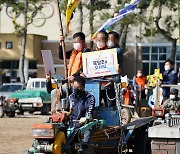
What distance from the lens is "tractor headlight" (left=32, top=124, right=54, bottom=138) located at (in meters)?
7.72

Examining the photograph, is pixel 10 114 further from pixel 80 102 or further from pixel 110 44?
pixel 80 102

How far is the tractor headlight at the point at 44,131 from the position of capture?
25.3 feet

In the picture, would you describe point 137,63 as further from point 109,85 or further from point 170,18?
point 109,85

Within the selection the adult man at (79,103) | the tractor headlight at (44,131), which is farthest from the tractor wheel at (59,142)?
the adult man at (79,103)

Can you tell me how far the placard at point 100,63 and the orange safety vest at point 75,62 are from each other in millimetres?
335

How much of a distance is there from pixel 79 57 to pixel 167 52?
41.1m

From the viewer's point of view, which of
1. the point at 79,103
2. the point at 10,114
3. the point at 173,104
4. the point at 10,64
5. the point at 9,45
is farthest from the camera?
the point at 10,64

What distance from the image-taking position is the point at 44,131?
7.75m

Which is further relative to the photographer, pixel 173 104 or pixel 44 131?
pixel 173 104

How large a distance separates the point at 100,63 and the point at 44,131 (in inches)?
94.8

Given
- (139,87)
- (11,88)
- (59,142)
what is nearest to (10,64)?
(11,88)

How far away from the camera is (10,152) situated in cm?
1150

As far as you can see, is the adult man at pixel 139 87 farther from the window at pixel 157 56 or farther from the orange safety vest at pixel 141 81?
the window at pixel 157 56

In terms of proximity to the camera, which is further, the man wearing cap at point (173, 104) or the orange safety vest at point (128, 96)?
the orange safety vest at point (128, 96)
